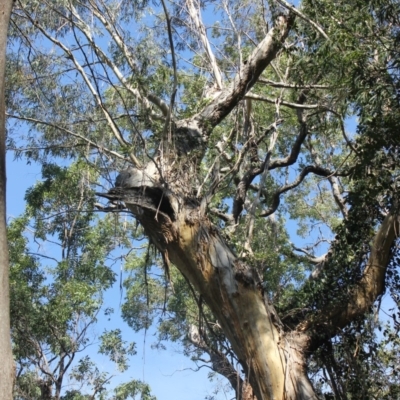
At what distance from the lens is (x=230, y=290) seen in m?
5.54

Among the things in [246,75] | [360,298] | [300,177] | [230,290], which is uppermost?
[300,177]

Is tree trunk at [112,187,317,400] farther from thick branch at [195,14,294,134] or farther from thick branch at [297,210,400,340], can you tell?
thick branch at [195,14,294,134]

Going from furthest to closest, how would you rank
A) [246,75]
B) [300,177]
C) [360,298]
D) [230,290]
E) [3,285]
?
[300,177], [246,75], [360,298], [230,290], [3,285]

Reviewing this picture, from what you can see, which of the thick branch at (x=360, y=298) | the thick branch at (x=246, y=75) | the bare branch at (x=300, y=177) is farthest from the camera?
the bare branch at (x=300, y=177)

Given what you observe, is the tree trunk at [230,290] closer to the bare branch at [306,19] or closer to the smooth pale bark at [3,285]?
the bare branch at [306,19]

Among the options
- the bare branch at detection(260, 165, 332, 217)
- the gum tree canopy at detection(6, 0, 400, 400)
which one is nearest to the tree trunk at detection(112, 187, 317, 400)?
the gum tree canopy at detection(6, 0, 400, 400)

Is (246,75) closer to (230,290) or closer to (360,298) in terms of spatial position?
(230,290)

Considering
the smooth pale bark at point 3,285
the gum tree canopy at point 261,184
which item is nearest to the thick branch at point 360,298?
the gum tree canopy at point 261,184

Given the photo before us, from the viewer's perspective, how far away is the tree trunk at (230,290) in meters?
5.41

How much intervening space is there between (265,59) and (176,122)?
128 cm

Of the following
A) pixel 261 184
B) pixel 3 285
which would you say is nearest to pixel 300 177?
pixel 261 184

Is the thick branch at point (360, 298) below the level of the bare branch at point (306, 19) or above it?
below

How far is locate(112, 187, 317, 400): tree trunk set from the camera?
17.7ft

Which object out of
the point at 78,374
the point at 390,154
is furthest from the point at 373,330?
the point at 78,374
